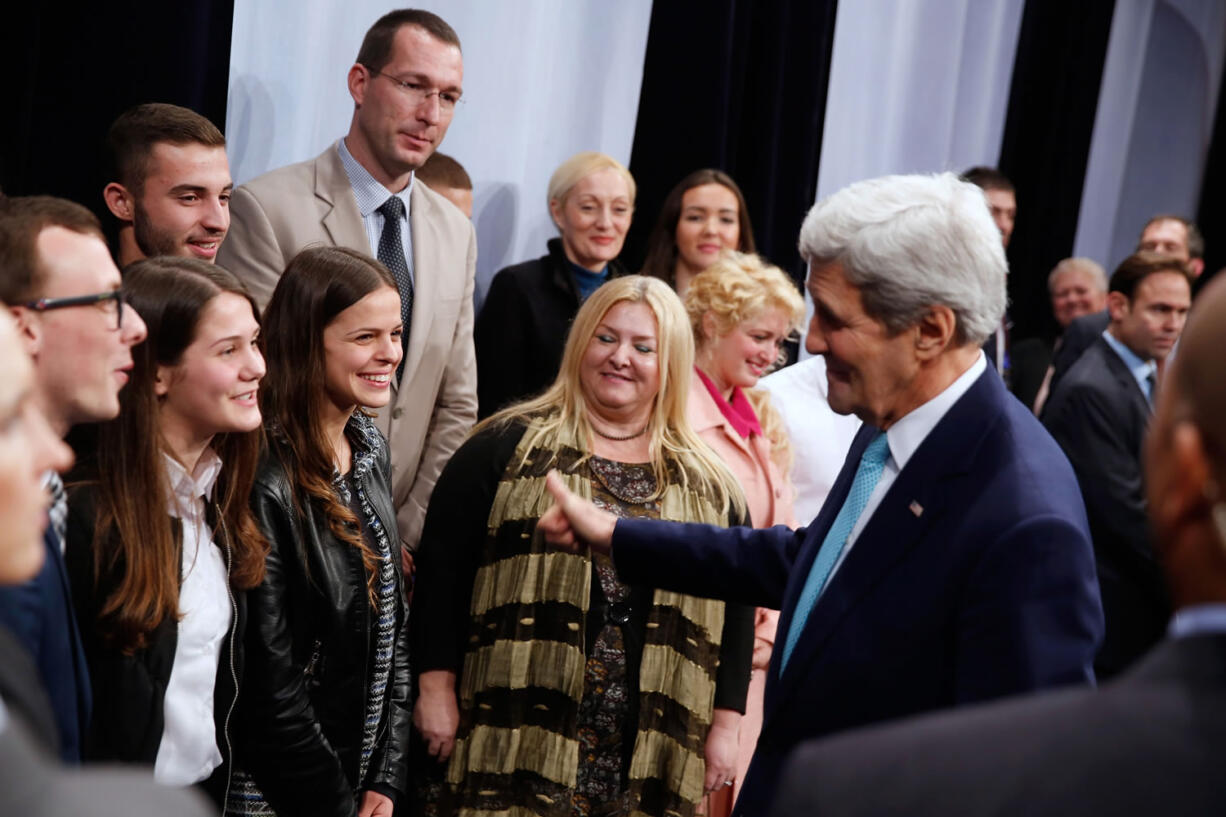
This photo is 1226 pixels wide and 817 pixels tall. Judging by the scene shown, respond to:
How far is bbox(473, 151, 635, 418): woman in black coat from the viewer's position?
3635 mm

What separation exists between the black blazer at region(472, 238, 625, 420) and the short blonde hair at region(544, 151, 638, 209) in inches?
10.2

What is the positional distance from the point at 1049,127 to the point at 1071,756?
576 centimetres

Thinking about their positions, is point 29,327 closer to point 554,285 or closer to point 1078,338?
→ point 554,285

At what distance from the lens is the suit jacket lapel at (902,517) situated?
1711mm

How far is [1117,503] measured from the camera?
419cm

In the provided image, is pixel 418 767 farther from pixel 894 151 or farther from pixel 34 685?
pixel 894 151

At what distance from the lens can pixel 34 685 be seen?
3.32 feet

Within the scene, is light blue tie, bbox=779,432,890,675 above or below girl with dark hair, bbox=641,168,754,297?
below

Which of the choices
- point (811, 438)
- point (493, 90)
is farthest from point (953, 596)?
point (493, 90)

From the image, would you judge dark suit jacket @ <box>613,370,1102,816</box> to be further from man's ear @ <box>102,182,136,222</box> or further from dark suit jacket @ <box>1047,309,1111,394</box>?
dark suit jacket @ <box>1047,309,1111,394</box>

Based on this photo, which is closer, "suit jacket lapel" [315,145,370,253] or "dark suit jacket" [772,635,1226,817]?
"dark suit jacket" [772,635,1226,817]

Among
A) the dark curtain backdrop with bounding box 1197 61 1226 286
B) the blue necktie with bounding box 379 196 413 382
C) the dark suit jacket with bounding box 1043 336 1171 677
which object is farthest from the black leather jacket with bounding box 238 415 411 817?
the dark curtain backdrop with bounding box 1197 61 1226 286

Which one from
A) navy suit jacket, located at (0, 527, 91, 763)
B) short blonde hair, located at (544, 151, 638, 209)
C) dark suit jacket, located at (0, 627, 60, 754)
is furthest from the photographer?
short blonde hair, located at (544, 151, 638, 209)

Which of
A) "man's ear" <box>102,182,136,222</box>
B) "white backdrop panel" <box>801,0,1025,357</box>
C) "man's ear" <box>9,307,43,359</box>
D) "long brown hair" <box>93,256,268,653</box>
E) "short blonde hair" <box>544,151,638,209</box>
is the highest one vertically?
"white backdrop panel" <box>801,0,1025,357</box>
